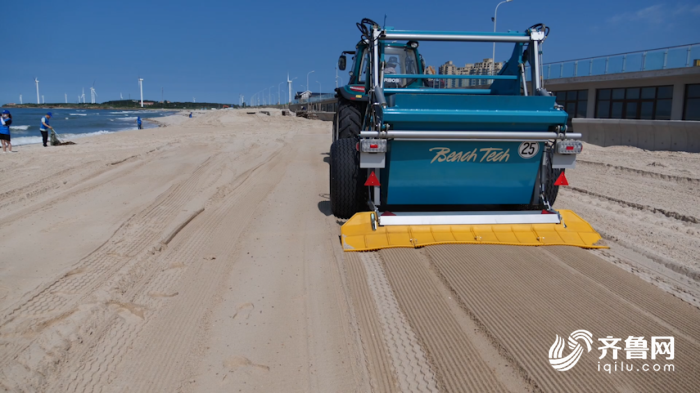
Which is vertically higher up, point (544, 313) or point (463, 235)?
point (463, 235)

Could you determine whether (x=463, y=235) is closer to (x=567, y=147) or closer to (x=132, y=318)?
(x=567, y=147)

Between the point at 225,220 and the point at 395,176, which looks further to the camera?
the point at 225,220

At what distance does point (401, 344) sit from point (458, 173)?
2.70m

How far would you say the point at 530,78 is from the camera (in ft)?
22.0

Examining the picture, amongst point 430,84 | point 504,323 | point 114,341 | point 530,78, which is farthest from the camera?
point 430,84

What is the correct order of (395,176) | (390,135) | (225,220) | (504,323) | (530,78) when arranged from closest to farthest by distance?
(504,323)
(390,135)
(395,176)
(225,220)
(530,78)

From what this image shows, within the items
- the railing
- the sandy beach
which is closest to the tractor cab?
the sandy beach

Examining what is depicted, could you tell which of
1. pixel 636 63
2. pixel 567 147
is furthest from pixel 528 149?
pixel 636 63

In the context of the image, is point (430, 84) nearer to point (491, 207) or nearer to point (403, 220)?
point (491, 207)

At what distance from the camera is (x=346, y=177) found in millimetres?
5930

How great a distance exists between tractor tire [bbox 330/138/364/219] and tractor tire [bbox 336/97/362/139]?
3.08m

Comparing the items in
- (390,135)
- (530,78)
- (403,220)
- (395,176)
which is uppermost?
(530,78)

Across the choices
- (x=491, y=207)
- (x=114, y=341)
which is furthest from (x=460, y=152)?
(x=114, y=341)

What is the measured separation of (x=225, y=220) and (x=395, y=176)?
92.6 inches
